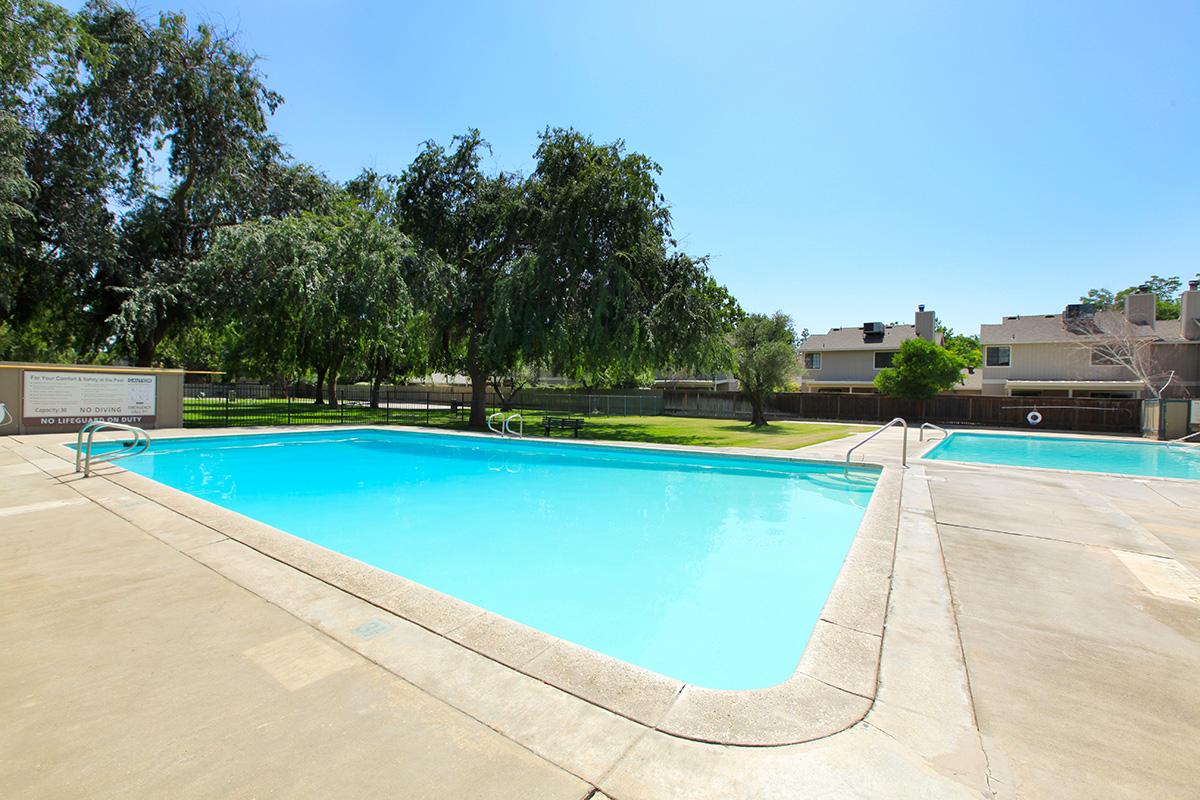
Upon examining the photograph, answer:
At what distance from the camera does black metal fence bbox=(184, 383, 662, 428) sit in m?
22.4

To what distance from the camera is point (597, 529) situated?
8211 mm

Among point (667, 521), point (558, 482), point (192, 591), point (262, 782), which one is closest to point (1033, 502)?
point (667, 521)

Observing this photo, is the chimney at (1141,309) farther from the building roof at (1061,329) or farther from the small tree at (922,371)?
the small tree at (922,371)

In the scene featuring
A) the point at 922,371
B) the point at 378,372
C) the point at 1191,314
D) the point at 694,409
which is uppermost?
the point at 1191,314

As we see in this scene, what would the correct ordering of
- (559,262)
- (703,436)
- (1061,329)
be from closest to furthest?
(559,262), (703,436), (1061,329)

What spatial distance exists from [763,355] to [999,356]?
17.5 metres

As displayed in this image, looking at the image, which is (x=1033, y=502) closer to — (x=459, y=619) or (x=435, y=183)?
(x=459, y=619)

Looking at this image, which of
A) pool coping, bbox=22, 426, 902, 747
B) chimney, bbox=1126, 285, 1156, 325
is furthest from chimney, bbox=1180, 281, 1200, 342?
pool coping, bbox=22, 426, 902, 747

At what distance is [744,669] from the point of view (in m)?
4.20

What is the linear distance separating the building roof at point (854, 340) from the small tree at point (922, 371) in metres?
6.59

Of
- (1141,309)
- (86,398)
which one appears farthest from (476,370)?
(1141,309)

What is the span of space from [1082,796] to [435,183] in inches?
861

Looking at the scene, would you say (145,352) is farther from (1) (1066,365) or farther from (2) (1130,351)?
(2) (1130,351)

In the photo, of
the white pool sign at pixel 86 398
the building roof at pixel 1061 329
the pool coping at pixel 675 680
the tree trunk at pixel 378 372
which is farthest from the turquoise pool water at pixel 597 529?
the building roof at pixel 1061 329
